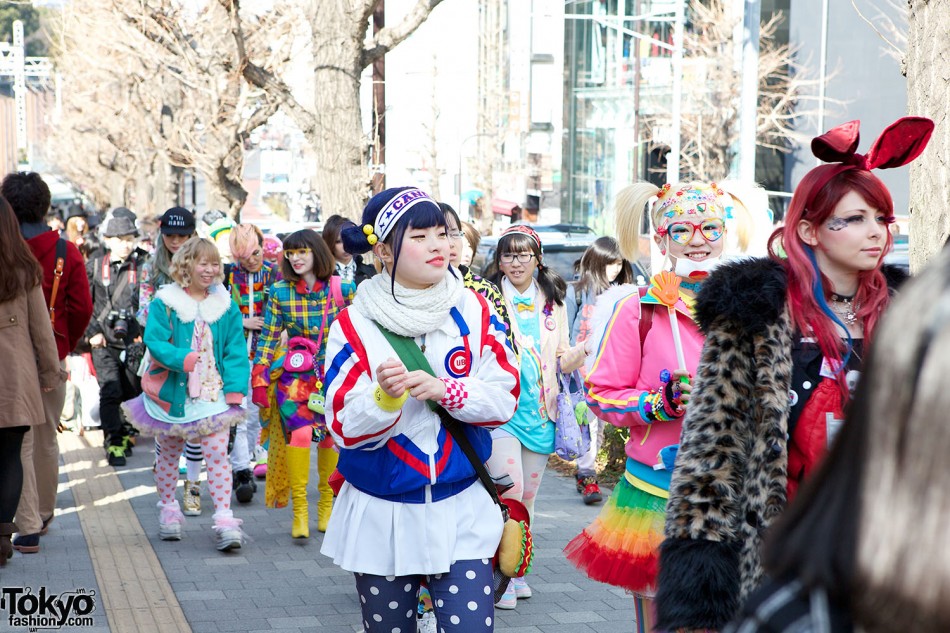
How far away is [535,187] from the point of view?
1949 inches

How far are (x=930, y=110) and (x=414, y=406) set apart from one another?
2320 millimetres

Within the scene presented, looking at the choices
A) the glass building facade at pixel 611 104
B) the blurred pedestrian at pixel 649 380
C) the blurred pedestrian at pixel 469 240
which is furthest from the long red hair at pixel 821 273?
the glass building facade at pixel 611 104

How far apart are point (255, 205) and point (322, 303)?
8030 centimetres

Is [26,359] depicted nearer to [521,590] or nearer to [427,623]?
[427,623]

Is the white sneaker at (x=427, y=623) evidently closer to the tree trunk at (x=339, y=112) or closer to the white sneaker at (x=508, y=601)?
the white sneaker at (x=508, y=601)

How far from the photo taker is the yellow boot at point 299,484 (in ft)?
25.2

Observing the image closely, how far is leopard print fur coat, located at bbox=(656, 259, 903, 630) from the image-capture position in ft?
9.20

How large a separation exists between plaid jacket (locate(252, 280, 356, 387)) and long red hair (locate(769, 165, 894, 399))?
498 centimetres

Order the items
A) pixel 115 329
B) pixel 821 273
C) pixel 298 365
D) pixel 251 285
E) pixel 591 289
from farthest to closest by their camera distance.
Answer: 1. pixel 115 329
2. pixel 251 285
3. pixel 591 289
4. pixel 298 365
5. pixel 821 273

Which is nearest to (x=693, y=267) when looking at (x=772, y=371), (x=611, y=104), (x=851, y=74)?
(x=772, y=371)

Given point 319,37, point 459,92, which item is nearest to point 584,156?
point 459,92

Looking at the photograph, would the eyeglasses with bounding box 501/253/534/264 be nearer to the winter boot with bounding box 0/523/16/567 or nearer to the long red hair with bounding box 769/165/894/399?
the winter boot with bounding box 0/523/16/567

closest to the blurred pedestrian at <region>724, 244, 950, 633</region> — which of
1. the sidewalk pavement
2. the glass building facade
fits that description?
the sidewalk pavement

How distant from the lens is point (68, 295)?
25.1ft
